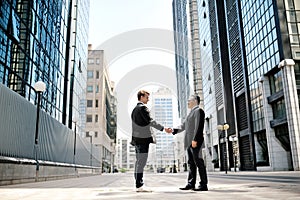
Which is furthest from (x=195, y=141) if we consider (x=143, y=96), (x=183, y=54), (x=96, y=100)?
(x=183, y=54)

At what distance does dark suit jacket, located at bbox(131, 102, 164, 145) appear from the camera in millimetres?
5699

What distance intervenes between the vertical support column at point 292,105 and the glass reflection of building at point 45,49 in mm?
20105

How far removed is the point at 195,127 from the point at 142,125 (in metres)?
1.04

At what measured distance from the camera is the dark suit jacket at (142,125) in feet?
18.7

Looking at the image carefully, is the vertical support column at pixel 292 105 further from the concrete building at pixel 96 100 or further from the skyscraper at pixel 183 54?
the skyscraper at pixel 183 54

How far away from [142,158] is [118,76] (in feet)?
21.6

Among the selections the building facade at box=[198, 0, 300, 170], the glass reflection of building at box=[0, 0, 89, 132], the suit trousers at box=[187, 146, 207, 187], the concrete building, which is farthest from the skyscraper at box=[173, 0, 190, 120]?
the suit trousers at box=[187, 146, 207, 187]

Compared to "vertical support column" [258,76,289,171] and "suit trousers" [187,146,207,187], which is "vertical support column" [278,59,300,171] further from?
"suit trousers" [187,146,207,187]

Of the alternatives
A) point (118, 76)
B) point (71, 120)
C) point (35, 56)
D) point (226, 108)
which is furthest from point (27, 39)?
point (226, 108)

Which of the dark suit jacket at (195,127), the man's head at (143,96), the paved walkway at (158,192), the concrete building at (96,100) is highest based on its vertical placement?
the concrete building at (96,100)

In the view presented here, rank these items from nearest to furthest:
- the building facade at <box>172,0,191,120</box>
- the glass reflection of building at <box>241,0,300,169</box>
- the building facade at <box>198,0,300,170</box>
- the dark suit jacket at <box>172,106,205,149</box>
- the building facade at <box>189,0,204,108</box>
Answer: the dark suit jacket at <box>172,106,205,149</box>, the building facade at <box>198,0,300,170</box>, the glass reflection of building at <box>241,0,300,169</box>, the building facade at <box>189,0,204,108</box>, the building facade at <box>172,0,191,120</box>

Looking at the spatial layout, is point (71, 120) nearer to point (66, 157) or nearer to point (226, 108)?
point (66, 157)

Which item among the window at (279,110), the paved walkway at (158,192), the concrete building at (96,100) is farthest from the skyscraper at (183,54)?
the paved walkway at (158,192)

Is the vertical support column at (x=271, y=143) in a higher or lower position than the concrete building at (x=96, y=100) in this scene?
lower
